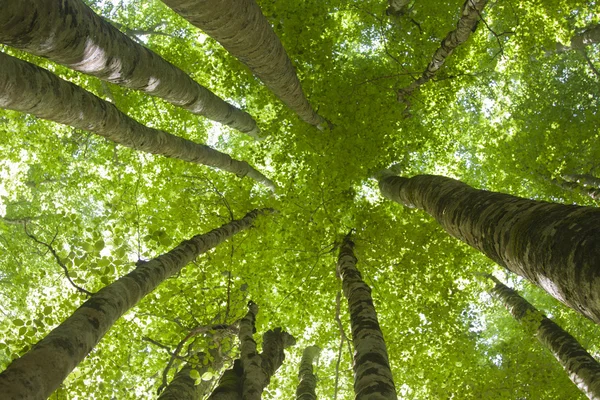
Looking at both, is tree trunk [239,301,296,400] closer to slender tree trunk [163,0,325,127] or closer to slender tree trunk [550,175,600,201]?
slender tree trunk [163,0,325,127]

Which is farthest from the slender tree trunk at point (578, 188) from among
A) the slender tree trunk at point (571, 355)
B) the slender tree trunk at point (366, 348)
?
the slender tree trunk at point (366, 348)

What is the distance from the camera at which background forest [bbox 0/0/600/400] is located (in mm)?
7086

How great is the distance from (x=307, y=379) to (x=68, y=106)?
582 cm

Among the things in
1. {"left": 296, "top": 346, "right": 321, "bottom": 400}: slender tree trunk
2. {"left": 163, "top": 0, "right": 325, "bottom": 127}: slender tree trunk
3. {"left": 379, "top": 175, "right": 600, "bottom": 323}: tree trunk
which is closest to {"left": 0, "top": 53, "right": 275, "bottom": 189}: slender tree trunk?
{"left": 163, "top": 0, "right": 325, "bottom": 127}: slender tree trunk

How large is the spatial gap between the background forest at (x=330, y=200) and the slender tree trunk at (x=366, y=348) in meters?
0.88

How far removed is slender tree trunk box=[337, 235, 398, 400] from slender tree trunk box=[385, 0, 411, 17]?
7.19 metres

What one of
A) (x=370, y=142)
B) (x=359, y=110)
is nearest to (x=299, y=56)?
(x=359, y=110)

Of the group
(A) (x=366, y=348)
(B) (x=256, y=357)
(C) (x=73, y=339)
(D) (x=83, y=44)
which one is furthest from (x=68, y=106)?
(A) (x=366, y=348)

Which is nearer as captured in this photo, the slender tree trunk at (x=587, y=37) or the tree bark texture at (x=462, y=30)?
the tree bark texture at (x=462, y=30)

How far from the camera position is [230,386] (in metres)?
4.24

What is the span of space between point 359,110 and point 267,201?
314 centimetres

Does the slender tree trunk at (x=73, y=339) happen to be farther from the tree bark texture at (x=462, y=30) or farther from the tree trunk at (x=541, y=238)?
the tree bark texture at (x=462, y=30)

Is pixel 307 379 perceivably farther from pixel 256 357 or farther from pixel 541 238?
pixel 541 238

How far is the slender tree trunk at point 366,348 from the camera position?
3.33 meters
